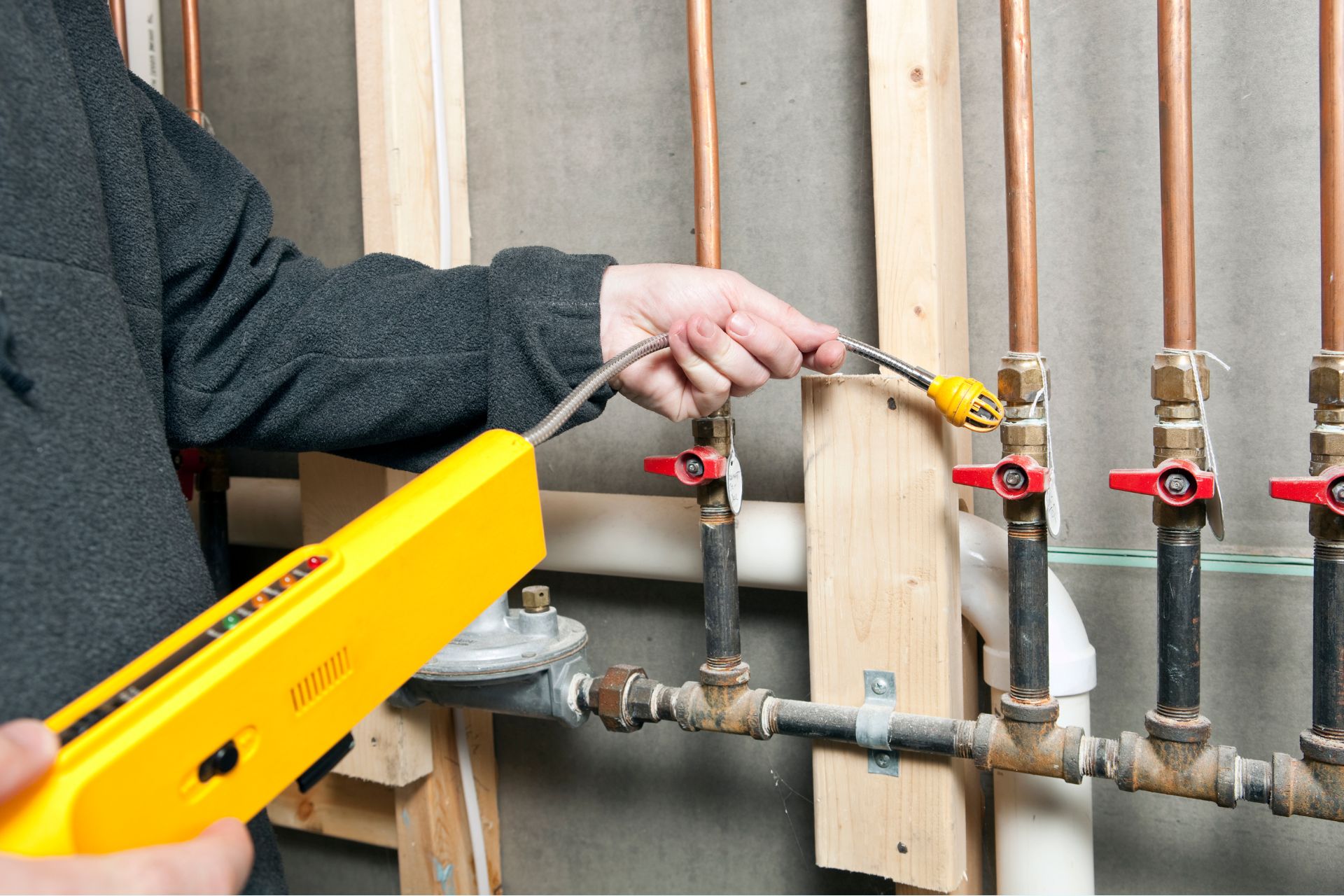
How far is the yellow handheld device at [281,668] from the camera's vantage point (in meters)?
0.35

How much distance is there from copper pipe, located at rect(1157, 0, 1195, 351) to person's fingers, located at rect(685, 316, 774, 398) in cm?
26

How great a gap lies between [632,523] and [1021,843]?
0.42 metres

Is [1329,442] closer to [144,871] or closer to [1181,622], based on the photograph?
[1181,622]

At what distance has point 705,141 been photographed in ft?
2.55

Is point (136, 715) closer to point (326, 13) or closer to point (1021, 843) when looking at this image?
point (1021, 843)

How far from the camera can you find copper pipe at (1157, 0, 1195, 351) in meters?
0.62

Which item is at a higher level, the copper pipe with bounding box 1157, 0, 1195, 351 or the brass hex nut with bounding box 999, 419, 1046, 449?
the copper pipe with bounding box 1157, 0, 1195, 351

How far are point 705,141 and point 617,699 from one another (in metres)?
0.47

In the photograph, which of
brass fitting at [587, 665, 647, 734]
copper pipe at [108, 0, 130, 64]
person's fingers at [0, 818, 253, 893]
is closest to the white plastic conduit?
brass fitting at [587, 665, 647, 734]

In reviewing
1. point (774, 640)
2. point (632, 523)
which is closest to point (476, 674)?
point (632, 523)

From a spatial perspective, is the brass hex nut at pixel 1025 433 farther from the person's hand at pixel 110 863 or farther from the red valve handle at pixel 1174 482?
the person's hand at pixel 110 863

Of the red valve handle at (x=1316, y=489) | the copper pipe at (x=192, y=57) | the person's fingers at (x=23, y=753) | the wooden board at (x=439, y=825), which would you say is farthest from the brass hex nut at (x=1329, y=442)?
the copper pipe at (x=192, y=57)

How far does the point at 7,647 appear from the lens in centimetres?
38

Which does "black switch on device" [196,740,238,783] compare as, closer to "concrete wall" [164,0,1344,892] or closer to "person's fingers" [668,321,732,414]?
"person's fingers" [668,321,732,414]
